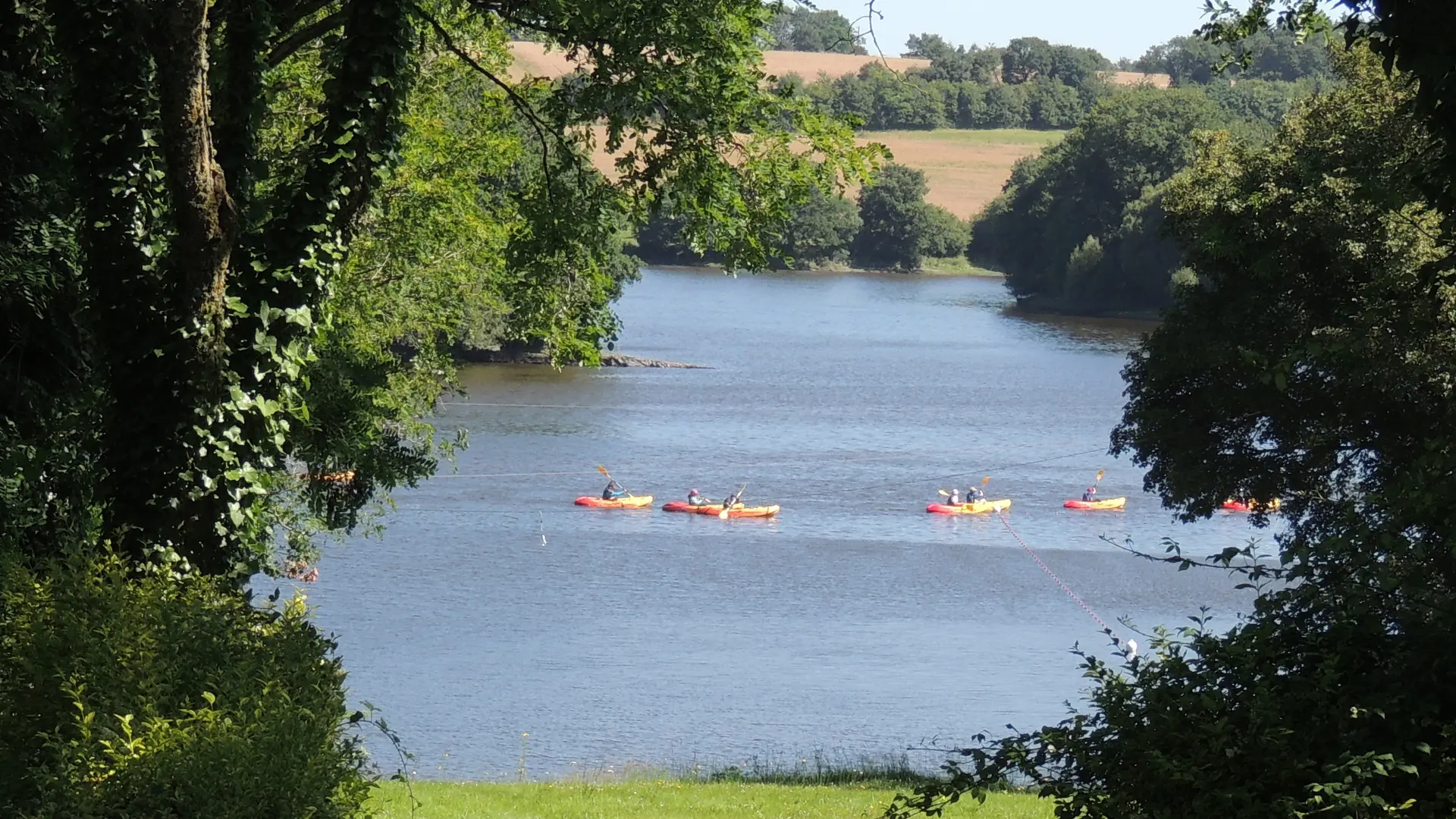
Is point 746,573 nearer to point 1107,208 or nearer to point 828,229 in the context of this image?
point 1107,208

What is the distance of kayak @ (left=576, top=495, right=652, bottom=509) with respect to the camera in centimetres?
3881

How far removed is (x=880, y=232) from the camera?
108938 mm

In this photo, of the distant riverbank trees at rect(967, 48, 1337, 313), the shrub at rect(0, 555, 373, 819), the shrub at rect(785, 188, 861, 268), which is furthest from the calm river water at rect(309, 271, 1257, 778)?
the shrub at rect(785, 188, 861, 268)

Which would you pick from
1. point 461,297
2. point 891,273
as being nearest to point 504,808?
point 461,297

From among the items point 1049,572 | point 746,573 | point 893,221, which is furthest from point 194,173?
point 893,221

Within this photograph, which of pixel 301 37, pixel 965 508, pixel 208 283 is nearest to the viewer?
pixel 208 283

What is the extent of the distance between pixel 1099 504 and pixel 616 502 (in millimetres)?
12153

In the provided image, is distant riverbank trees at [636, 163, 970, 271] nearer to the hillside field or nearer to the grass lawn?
the hillside field

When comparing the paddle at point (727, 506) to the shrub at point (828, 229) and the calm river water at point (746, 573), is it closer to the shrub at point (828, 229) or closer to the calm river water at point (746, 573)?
the calm river water at point (746, 573)

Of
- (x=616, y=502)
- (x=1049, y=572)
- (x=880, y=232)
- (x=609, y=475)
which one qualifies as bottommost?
(x=1049, y=572)

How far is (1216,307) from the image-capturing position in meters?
18.8

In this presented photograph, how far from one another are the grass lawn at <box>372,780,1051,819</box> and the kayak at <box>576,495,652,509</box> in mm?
Result: 24681

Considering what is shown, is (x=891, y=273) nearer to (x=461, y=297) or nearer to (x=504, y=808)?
(x=461, y=297)

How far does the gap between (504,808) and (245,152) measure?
5.57 meters
